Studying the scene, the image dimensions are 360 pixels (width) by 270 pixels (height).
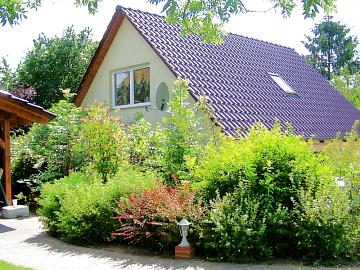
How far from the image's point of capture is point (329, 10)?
613 centimetres

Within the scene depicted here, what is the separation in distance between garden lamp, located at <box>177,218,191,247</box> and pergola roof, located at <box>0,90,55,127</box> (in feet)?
19.9

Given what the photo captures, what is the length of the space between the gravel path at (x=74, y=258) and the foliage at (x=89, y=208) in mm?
279

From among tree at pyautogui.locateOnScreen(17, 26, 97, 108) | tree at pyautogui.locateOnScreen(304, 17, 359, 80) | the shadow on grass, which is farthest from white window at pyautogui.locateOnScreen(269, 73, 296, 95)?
tree at pyautogui.locateOnScreen(304, 17, 359, 80)

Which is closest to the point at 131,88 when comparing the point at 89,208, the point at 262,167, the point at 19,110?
the point at 19,110

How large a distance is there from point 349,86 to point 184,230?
3849 centimetres

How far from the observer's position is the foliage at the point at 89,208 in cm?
827

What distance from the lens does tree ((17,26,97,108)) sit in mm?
24281

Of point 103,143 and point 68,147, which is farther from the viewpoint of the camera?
point 68,147

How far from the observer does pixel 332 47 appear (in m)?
50.2

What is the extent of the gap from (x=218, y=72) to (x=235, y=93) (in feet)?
3.97

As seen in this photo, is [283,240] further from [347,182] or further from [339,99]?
[339,99]

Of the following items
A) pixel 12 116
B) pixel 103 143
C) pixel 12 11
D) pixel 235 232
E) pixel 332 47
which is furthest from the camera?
pixel 332 47

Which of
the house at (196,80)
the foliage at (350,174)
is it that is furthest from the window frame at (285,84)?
the foliage at (350,174)

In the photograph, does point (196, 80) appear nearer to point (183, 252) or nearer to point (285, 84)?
point (285, 84)
